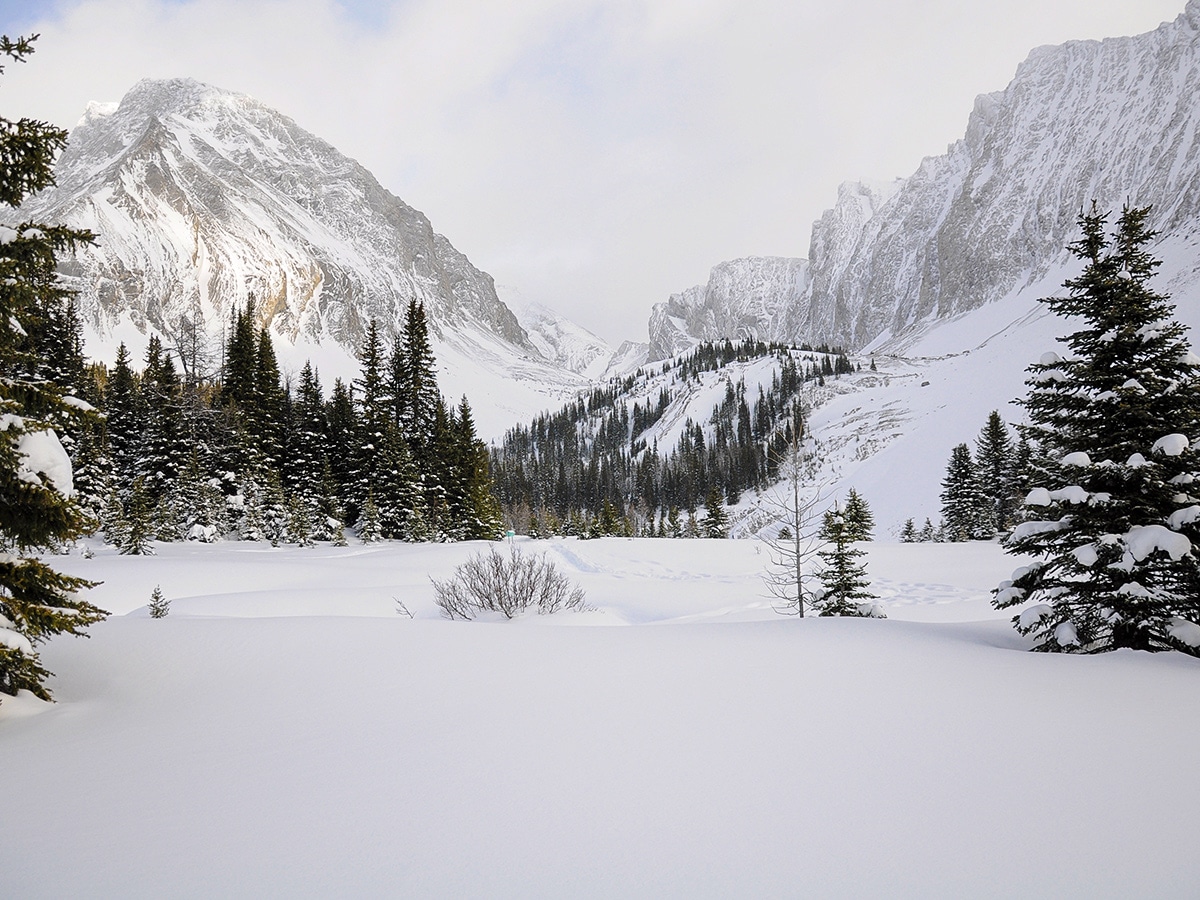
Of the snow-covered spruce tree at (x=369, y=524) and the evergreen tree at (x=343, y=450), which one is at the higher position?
the evergreen tree at (x=343, y=450)

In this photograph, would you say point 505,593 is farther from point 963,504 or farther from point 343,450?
point 963,504

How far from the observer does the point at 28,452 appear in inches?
165

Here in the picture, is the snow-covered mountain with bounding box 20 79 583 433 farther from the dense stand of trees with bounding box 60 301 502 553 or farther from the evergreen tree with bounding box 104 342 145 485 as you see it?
the dense stand of trees with bounding box 60 301 502 553

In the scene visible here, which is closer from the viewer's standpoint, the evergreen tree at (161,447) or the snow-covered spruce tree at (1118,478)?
the snow-covered spruce tree at (1118,478)

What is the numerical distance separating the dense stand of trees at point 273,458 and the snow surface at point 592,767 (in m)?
23.4

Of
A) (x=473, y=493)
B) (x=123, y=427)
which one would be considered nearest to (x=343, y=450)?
(x=473, y=493)

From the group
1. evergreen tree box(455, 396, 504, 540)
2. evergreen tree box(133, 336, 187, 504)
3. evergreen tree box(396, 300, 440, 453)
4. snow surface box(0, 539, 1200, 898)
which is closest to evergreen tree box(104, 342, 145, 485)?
evergreen tree box(133, 336, 187, 504)

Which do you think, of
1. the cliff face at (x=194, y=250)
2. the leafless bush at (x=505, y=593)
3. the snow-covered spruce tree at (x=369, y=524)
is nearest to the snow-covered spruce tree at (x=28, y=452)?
the leafless bush at (x=505, y=593)

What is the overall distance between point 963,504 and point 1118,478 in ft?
122

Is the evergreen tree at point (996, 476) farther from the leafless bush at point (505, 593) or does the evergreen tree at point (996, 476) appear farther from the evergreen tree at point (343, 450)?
the evergreen tree at point (343, 450)

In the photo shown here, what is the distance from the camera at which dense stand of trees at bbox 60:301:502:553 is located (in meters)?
28.8

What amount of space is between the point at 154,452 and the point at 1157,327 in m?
40.6

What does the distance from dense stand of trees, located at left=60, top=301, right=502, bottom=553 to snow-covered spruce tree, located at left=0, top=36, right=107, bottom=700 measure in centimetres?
2287

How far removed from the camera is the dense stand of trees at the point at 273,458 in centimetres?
2884
